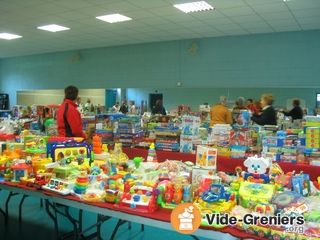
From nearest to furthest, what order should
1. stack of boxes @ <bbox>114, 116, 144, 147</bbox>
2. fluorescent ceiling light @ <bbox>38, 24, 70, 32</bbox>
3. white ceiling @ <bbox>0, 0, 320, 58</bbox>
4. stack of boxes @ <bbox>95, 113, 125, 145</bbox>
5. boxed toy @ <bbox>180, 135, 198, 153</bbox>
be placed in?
boxed toy @ <bbox>180, 135, 198, 153</bbox> < stack of boxes @ <bbox>114, 116, 144, 147</bbox> < stack of boxes @ <bbox>95, 113, 125, 145</bbox> < white ceiling @ <bbox>0, 0, 320, 58</bbox> < fluorescent ceiling light @ <bbox>38, 24, 70, 32</bbox>

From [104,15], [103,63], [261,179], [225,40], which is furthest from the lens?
[103,63]

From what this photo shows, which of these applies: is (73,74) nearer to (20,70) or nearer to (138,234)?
→ (20,70)

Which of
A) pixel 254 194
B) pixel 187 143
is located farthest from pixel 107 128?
pixel 254 194

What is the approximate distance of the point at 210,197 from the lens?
2.04m

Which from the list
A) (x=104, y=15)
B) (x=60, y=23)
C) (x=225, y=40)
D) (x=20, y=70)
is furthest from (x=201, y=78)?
(x=20, y=70)

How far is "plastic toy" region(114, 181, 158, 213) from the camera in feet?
6.85

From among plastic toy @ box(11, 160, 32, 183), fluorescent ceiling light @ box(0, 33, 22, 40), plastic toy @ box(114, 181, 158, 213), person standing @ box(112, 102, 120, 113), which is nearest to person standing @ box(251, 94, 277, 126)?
plastic toy @ box(114, 181, 158, 213)

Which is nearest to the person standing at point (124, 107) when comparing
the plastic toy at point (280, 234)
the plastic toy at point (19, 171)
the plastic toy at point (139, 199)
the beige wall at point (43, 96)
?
the beige wall at point (43, 96)

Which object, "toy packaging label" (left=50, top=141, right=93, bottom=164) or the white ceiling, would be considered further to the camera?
the white ceiling

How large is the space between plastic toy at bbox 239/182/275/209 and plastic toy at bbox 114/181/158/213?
1.98ft

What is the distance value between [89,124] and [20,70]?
349 inches

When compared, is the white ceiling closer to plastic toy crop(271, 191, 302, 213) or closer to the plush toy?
the plush toy

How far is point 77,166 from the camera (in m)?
2.83

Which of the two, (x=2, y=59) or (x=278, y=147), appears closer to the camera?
(x=278, y=147)
